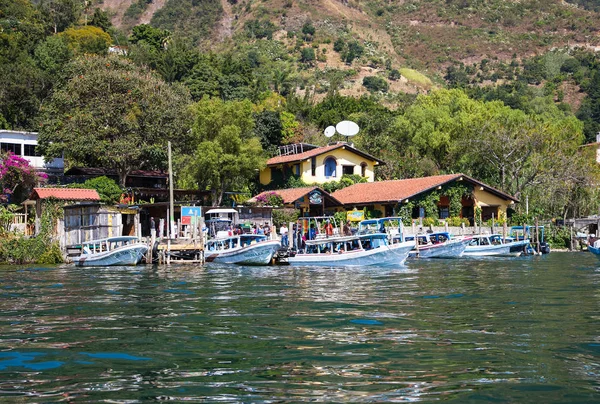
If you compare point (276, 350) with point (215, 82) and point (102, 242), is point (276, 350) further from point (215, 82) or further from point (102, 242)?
point (215, 82)

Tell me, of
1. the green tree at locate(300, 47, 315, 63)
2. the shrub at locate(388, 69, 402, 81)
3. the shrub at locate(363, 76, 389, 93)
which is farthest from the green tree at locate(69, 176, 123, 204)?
the shrub at locate(388, 69, 402, 81)

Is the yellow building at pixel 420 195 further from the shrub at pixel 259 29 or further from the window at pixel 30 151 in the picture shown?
the shrub at pixel 259 29

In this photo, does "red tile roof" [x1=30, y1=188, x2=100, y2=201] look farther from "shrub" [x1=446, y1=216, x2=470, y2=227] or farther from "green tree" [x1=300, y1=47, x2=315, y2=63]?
"green tree" [x1=300, y1=47, x2=315, y2=63]

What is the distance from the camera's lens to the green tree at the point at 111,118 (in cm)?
5300

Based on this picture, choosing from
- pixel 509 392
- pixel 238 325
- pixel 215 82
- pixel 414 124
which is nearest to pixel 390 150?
pixel 414 124

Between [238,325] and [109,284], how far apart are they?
1310cm

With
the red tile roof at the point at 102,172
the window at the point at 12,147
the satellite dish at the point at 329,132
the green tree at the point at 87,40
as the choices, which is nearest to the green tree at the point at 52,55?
the green tree at the point at 87,40

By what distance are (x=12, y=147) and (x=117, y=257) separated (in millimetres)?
21260

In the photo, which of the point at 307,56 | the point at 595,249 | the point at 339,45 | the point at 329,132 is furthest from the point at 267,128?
the point at 339,45

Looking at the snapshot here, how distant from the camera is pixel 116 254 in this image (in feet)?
139

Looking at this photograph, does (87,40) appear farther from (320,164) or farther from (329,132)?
(320,164)

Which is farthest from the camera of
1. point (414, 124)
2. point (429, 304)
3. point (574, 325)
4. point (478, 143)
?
point (414, 124)

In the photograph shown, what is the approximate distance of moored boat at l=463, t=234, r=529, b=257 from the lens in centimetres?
5200

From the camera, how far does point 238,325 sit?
17.5 meters
